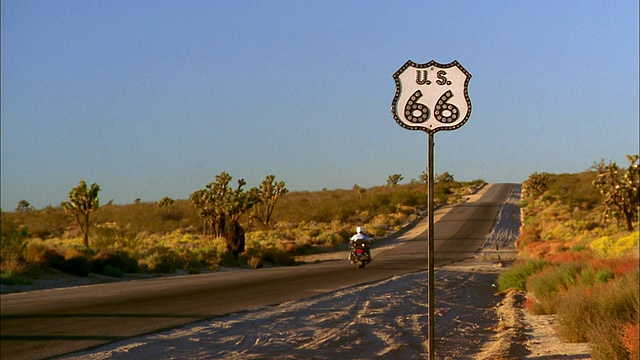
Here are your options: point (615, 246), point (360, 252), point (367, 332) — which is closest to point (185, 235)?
point (360, 252)

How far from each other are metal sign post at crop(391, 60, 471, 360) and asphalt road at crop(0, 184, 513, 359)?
8052mm

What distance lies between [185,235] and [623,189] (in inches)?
1507

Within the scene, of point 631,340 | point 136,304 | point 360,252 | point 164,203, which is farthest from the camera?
point 164,203

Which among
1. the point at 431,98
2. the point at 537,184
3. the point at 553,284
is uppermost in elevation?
the point at 537,184

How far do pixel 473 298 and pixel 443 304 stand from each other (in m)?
2.67

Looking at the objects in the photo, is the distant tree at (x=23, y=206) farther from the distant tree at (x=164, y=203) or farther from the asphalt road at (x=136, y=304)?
the asphalt road at (x=136, y=304)

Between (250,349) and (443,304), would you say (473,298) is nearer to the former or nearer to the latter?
(443,304)

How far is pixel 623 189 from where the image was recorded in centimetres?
5128

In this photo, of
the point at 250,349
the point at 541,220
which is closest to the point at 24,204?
the point at 541,220

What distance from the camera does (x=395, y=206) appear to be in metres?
102

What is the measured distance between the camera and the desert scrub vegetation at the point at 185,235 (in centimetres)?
3381

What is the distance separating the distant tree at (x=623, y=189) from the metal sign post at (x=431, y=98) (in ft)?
144

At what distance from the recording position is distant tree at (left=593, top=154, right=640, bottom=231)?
50781 millimetres

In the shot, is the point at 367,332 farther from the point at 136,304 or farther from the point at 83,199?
the point at 83,199
